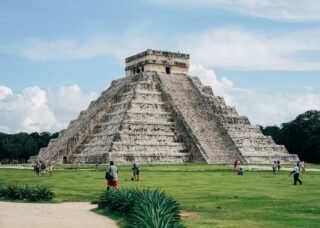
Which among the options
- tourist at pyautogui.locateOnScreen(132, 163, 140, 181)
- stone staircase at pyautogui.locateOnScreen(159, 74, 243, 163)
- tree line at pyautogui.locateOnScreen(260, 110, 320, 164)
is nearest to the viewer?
tourist at pyautogui.locateOnScreen(132, 163, 140, 181)

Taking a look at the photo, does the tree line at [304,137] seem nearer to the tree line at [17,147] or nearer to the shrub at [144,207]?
the tree line at [17,147]

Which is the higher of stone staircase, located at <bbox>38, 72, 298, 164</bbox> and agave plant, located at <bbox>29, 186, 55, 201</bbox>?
stone staircase, located at <bbox>38, 72, 298, 164</bbox>

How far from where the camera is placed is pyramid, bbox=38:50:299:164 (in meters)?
47.3

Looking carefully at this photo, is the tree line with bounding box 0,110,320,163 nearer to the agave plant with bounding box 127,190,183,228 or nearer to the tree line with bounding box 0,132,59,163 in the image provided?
the tree line with bounding box 0,132,59,163

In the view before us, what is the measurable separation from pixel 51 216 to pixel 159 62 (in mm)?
43831

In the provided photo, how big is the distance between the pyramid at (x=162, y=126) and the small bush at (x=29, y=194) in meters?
24.1

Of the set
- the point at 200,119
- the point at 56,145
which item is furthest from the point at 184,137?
the point at 56,145

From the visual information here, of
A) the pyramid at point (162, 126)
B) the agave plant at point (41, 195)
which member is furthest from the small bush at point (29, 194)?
the pyramid at point (162, 126)

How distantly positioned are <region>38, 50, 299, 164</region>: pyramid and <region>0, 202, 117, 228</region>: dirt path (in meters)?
26.9

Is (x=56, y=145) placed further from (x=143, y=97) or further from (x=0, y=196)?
(x=0, y=196)

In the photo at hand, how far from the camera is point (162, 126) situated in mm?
50562

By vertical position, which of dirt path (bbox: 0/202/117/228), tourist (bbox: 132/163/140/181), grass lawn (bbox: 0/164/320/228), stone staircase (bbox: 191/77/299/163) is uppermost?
stone staircase (bbox: 191/77/299/163)

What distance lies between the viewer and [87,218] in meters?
14.0

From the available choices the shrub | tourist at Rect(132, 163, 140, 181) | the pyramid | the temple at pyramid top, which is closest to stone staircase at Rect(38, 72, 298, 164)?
the pyramid
